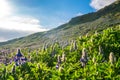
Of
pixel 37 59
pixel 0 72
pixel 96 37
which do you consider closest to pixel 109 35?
pixel 96 37

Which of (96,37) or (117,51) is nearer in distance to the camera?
(117,51)

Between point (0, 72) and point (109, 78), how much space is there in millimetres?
14972

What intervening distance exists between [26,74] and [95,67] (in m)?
8.67

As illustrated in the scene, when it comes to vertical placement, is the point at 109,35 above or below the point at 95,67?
above

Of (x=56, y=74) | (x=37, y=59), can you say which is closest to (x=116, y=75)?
(x=56, y=74)

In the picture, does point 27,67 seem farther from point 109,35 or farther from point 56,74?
point 109,35

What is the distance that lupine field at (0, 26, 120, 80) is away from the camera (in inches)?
1091

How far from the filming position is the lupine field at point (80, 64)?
2772 cm

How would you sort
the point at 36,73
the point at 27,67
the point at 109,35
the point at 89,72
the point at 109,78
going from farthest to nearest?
the point at 109,35
the point at 27,67
the point at 36,73
the point at 89,72
the point at 109,78

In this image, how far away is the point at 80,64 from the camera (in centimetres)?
3366

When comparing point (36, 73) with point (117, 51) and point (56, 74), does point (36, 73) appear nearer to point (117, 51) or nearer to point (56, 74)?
point (56, 74)

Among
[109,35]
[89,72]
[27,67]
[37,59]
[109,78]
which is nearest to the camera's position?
[109,78]

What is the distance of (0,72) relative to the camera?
124 ft

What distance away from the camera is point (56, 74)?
3005 cm
